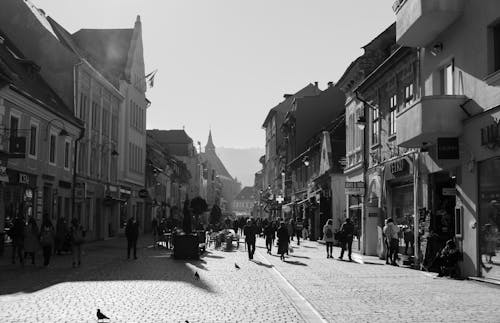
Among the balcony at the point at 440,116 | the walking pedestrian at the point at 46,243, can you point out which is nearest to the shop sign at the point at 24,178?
the walking pedestrian at the point at 46,243

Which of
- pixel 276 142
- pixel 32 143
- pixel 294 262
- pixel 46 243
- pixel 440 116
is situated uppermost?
pixel 276 142

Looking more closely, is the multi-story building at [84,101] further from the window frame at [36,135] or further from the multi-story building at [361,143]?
the multi-story building at [361,143]

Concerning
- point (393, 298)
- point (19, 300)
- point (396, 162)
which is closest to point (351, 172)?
point (396, 162)

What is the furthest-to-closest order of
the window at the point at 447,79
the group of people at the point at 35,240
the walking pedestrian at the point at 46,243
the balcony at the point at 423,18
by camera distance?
the walking pedestrian at the point at 46,243 → the group of people at the point at 35,240 → the window at the point at 447,79 → the balcony at the point at 423,18

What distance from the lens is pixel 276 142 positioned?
307 feet

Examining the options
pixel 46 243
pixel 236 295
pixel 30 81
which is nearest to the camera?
pixel 236 295

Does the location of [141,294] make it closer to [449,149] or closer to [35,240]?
[35,240]

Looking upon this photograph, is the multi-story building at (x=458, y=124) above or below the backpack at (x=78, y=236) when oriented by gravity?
above

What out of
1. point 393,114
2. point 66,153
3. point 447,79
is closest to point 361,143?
point 393,114

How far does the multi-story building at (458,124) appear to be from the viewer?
17547mm

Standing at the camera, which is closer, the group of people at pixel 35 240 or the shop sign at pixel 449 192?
the shop sign at pixel 449 192

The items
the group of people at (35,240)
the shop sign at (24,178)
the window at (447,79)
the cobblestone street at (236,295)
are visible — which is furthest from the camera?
the shop sign at (24,178)

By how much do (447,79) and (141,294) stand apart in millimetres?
11988

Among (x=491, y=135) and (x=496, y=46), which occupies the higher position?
(x=496, y=46)
